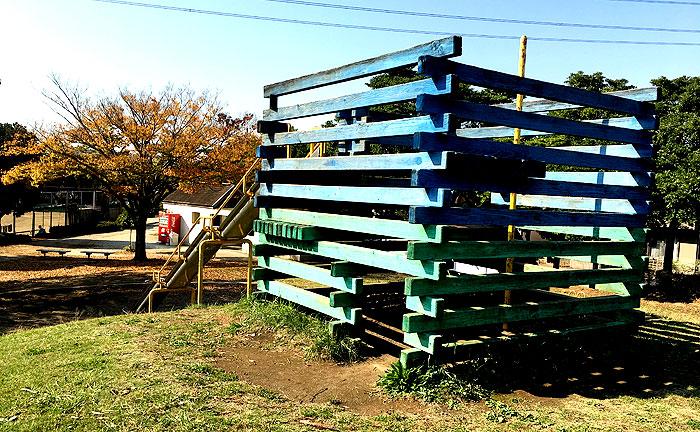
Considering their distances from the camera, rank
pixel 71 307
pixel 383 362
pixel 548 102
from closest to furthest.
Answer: pixel 383 362 → pixel 548 102 → pixel 71 307

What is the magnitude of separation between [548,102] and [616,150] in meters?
1.25

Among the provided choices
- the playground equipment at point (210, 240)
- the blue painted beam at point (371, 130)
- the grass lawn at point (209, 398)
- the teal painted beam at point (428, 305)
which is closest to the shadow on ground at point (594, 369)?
the grass lawn at point (209, 398)

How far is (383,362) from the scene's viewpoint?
20.9 ft

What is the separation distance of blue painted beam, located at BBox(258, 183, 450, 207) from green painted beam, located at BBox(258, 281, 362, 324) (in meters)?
1.36

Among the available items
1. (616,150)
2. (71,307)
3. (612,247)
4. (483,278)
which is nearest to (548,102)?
(616,150)

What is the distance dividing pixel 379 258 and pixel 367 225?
0.50m

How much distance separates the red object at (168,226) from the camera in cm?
3438

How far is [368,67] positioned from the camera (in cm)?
627

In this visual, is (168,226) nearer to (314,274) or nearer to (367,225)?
(314,274)

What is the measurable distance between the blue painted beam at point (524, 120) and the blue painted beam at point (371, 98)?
0.52ft

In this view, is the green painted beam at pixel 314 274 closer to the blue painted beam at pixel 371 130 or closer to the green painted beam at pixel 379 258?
the green painted beam at pixel 379 258

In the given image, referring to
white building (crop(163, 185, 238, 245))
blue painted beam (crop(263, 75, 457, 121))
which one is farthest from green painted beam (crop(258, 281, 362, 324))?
white building (crop(163, 185, 238, 245))

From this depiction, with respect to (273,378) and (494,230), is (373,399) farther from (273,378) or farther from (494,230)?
(494,230)

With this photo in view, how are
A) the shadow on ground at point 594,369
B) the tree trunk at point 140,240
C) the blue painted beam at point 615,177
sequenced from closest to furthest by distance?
the shadow on ground at point 594,369, the blue painted beam at point 615,177, the tree trunk at point 140,240
